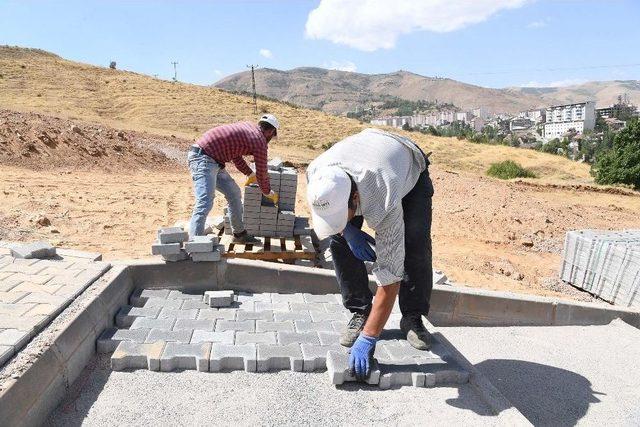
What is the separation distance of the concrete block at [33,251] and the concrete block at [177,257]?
37.4 inches

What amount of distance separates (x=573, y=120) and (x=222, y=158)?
5804 inches

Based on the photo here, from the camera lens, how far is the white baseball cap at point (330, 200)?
245cm

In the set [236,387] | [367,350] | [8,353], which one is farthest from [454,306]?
[8,353]

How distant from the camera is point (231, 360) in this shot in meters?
2.98

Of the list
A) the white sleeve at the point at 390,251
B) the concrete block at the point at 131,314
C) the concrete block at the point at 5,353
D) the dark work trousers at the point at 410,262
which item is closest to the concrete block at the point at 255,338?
the dark work trousers at the point at 410,262

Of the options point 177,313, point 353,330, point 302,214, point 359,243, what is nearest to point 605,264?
point 353,330

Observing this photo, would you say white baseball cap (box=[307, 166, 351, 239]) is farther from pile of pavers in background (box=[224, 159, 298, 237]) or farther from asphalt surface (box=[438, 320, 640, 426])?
pile of pavers in background (box=[224, 159, 298, 237])

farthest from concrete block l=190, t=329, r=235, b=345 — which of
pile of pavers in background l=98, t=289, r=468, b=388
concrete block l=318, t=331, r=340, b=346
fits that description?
concrete block l=318, t=331, r=340, b=346

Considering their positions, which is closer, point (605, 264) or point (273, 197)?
point (273, 197)

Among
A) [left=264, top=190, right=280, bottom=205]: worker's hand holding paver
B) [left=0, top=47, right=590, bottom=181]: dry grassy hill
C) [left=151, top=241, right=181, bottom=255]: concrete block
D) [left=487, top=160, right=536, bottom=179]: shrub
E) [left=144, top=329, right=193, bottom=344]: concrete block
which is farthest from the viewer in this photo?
[left=0, top=47, right=590, bottom=181]: dry grassy hill

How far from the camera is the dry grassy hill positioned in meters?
25.1

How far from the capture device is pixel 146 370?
295 centimetres

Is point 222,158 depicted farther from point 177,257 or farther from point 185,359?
point 185,359

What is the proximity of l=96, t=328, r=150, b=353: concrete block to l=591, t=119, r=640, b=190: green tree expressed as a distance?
20792 mm
